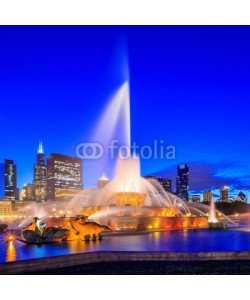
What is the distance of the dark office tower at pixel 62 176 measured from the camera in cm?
13588

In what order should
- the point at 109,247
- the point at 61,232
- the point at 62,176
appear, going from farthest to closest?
the point at 62,176 → the point at 61,232 → the point at 109,247

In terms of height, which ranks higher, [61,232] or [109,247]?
[61,232]

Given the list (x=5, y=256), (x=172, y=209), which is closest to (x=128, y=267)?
(x=5, y=256)

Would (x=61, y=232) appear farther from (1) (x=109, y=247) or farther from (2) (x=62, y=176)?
(2) (x=62, y=176)

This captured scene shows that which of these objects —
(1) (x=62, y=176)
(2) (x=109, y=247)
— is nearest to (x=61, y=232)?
(2) (x=109, y=247)

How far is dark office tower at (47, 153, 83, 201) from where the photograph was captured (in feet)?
446

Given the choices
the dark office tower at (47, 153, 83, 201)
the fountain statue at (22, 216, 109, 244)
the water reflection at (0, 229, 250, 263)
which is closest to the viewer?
the water reflection at (0, 229, 250, 263)

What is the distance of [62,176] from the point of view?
141 metres

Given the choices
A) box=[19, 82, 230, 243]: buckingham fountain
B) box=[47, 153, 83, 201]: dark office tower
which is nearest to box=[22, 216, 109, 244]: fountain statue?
box=[19, 82, 230, 243]: buckingham fountain

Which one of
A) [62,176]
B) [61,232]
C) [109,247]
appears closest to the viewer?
[109,247]

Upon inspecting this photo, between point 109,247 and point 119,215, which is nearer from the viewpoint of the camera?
point 109,247

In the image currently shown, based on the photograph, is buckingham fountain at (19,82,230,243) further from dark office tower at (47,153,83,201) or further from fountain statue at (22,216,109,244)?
dark office tower at (47,153,83,201)

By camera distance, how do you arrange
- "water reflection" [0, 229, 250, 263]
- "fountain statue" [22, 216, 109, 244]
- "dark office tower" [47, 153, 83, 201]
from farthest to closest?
"dark office tower" [47, 153, 83, 201] < "fountain statue" [22, 216, 109, 244] < "water reflection" [0, 229, 250, 263]

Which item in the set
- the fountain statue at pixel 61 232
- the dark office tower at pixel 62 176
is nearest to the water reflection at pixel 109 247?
the fountain statue at pixel 61 232
